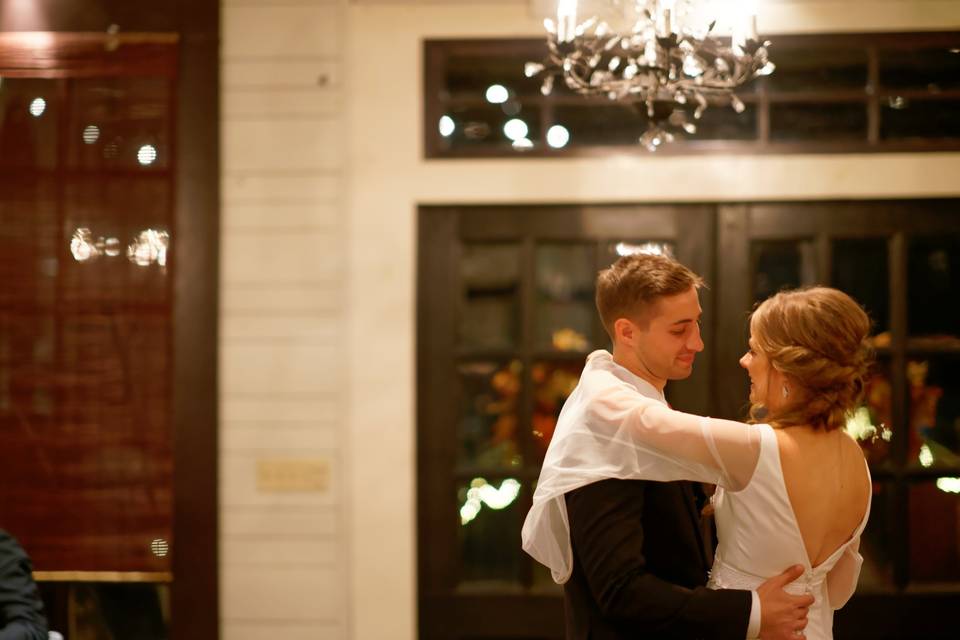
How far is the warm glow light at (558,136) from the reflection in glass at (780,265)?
0.78m

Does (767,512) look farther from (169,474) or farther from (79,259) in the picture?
(79,259)

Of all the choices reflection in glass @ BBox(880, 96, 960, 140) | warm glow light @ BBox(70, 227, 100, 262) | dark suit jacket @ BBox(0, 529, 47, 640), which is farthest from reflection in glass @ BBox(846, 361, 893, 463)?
warm glow light @ BBox(70, 227, 100, 262)

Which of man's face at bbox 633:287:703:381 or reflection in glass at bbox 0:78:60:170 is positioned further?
reflection in glass at bbox 0:78:60:170

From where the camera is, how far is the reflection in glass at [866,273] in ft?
10.5

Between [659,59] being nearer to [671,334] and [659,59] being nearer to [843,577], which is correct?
[671,334]

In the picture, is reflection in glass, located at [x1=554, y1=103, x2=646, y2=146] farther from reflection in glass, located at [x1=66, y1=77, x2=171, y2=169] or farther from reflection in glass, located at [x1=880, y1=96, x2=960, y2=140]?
reflection in glass, located at [x1=66, y1=77, x2=171, y2=169]

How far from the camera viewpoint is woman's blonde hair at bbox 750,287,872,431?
1589 millimetres

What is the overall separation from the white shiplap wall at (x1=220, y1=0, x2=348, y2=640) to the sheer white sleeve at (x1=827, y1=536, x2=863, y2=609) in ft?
6.15

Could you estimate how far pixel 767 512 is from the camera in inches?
63.5

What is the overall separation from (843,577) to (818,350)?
1.60ft

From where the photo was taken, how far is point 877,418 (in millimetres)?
3225

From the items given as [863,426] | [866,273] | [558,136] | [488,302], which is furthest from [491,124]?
[863,426]

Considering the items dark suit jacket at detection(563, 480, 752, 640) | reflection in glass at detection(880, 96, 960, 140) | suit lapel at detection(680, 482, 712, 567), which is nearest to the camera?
dark suit jacket at detection(563, 480, 752, 640)

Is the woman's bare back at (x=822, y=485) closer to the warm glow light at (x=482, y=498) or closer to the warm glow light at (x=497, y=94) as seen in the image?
the warm glow light at (x=482, y=498)
